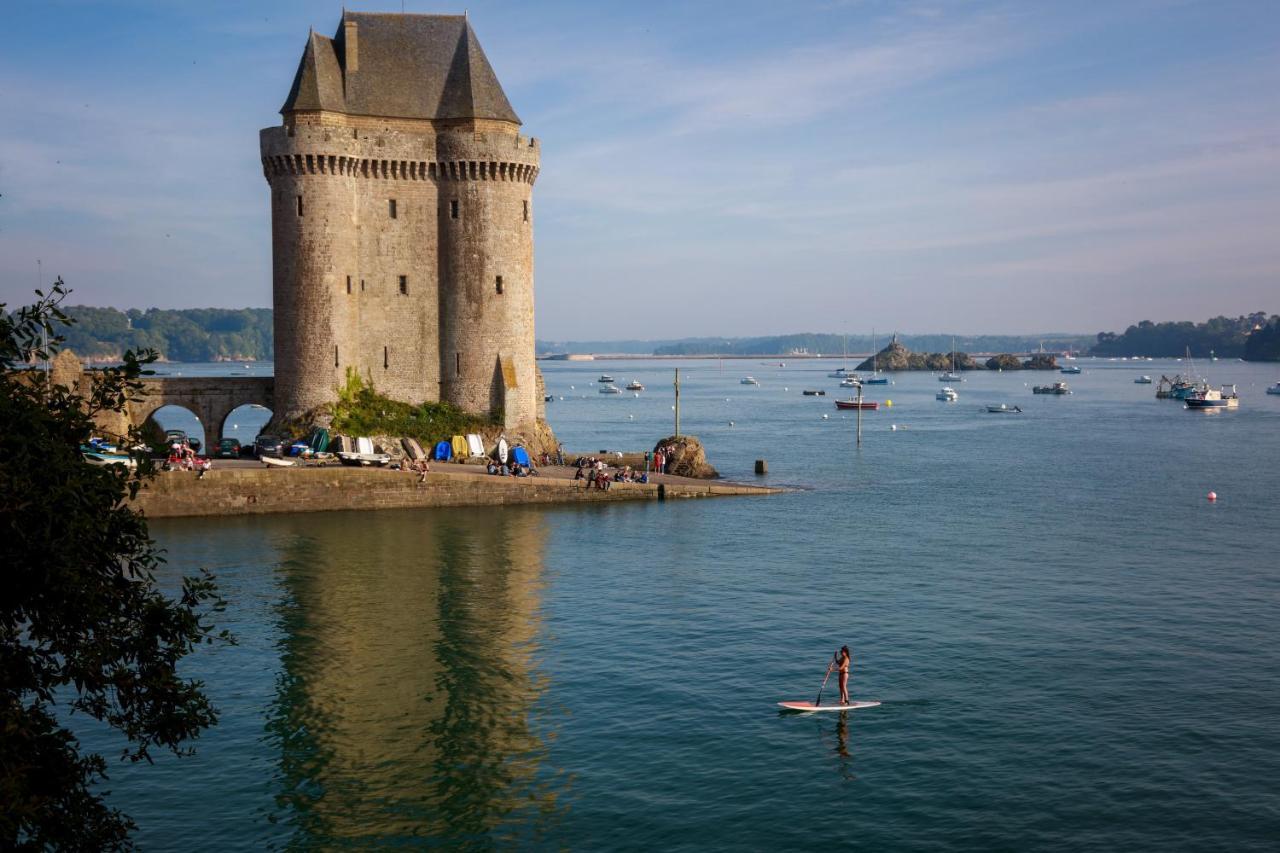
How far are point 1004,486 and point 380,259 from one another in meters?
41.5

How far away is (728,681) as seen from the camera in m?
32.1

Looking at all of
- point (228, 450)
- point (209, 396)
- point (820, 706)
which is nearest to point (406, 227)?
point (209, 396)

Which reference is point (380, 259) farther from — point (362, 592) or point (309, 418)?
point (362, 592)

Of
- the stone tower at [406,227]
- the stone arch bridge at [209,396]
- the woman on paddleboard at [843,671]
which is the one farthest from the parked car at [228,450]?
the woman on paddleboard at [843,671]

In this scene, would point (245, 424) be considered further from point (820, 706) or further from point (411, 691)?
point (820, 706)

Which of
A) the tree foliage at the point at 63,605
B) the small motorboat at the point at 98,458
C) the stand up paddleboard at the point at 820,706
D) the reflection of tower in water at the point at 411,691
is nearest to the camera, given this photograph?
the tree foliage at the point at 63,605

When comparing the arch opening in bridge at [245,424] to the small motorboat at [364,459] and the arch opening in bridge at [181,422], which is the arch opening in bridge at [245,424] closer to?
the arch opening in bridge at [181,422]

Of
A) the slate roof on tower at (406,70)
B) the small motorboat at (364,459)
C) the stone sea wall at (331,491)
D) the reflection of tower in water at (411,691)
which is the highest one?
the slate roof on tower at (406,70)

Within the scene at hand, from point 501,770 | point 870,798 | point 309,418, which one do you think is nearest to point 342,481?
point 309,418

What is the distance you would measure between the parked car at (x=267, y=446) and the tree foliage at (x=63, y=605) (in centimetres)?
4342

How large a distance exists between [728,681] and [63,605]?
19315 millimetres

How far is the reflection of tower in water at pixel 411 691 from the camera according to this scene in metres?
23.9

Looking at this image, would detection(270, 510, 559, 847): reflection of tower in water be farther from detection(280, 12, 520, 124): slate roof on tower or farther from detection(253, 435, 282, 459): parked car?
detection(280, 12, 520, 124): slate roof on tower

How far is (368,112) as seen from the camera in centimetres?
6569
